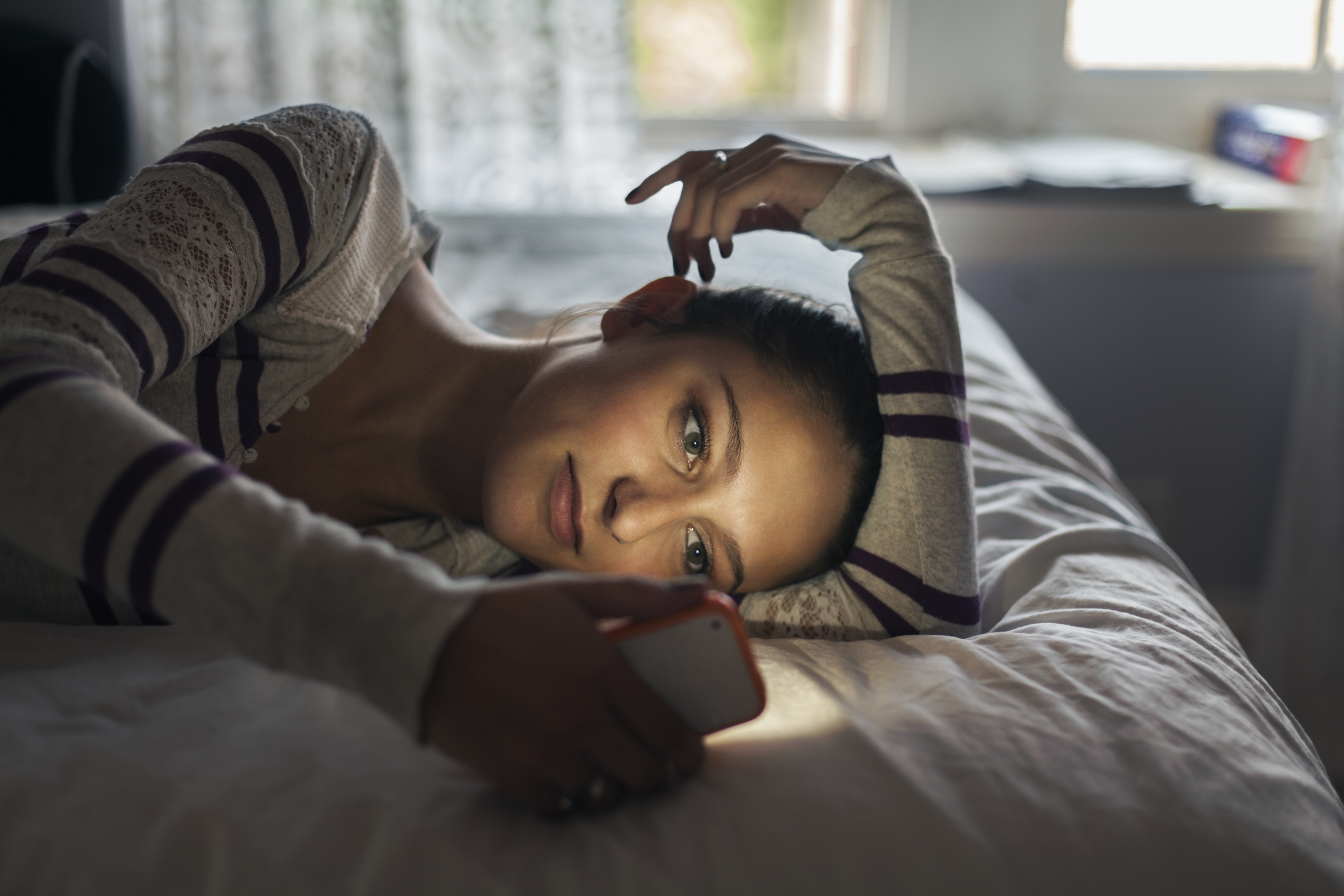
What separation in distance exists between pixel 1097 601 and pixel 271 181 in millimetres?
728

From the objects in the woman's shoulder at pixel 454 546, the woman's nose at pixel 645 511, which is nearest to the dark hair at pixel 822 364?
the woman's nose at pixel 645 511

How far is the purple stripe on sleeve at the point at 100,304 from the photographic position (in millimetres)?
584

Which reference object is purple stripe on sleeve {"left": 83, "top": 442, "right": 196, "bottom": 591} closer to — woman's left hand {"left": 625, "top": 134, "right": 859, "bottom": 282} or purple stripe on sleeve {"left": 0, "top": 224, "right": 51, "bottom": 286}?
purple stripe on sleeve {"left": 0, "top": 224, "right": 51, "bottom": 286}

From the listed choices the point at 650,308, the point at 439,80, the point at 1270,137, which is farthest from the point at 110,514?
the point at 1270,137

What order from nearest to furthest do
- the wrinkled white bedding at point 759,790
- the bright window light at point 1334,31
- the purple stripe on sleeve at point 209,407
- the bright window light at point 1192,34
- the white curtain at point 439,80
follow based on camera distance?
the wrinkled white bedding at point 759,790, the purple stripe on sleeve at point 209,407, the white curtain at point 439,80, the bright window light at point 1334,31, the bright window light at point 1192,34

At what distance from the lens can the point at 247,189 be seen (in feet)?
2.38

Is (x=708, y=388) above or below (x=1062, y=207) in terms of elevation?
below

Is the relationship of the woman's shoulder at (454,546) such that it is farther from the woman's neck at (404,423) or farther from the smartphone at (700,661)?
the smartphone at (700,661)

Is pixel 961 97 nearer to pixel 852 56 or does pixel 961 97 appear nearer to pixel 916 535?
pixel 852 56

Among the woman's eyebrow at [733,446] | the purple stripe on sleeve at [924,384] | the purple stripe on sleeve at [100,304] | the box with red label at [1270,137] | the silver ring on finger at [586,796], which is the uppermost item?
the box with red label at [1270,137]

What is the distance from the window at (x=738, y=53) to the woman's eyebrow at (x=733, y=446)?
6.28 feet

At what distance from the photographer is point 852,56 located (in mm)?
2352

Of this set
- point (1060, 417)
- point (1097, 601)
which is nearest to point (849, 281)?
point (1097, 601)

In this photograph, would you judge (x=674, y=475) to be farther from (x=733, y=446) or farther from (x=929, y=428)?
(x=929, y=428)
